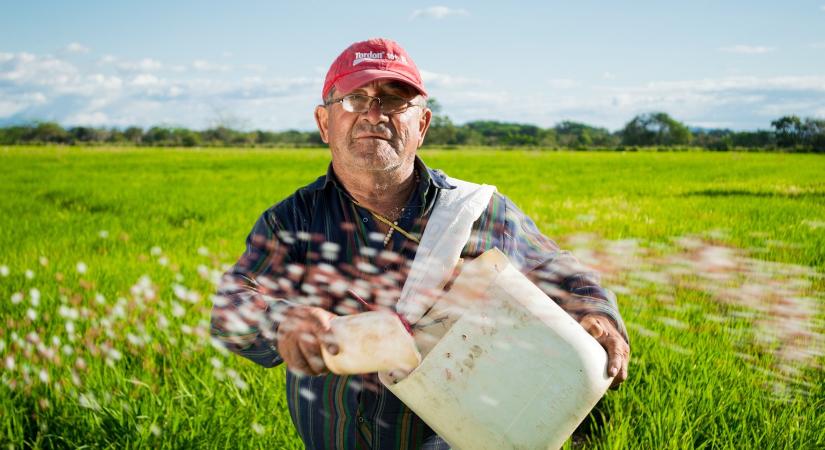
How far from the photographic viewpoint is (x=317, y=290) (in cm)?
156

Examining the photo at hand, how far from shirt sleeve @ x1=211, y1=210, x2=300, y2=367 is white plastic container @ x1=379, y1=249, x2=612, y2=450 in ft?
1.20

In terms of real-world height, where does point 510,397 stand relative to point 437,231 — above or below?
below

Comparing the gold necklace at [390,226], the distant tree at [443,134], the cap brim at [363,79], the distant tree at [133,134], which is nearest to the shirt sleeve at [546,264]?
the gold necklace at [390,226]

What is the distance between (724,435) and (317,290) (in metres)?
1.43

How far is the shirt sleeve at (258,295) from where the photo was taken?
1357 mm

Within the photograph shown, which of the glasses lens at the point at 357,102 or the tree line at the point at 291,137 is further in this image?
the tree line at the point at 291,137

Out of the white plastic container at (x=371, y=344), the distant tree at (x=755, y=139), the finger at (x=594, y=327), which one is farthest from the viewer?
the distant tree at (x=755, y=139)

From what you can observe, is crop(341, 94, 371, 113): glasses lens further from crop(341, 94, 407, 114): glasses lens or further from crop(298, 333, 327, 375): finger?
crop(298, 333, 327, 375): finger

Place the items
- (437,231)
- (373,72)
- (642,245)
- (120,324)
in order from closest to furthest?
(437,231) → (373,72) → (120,324) → (642,245)

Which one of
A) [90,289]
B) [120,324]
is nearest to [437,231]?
[120,324]

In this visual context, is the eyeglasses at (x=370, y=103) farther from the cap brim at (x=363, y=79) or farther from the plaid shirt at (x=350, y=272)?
the plaid shirt at (x=350, y=272)

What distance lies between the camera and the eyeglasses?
158cm

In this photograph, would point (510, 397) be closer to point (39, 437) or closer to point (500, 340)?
point (500, 340)

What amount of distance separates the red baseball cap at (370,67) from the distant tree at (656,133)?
71.8 metres
